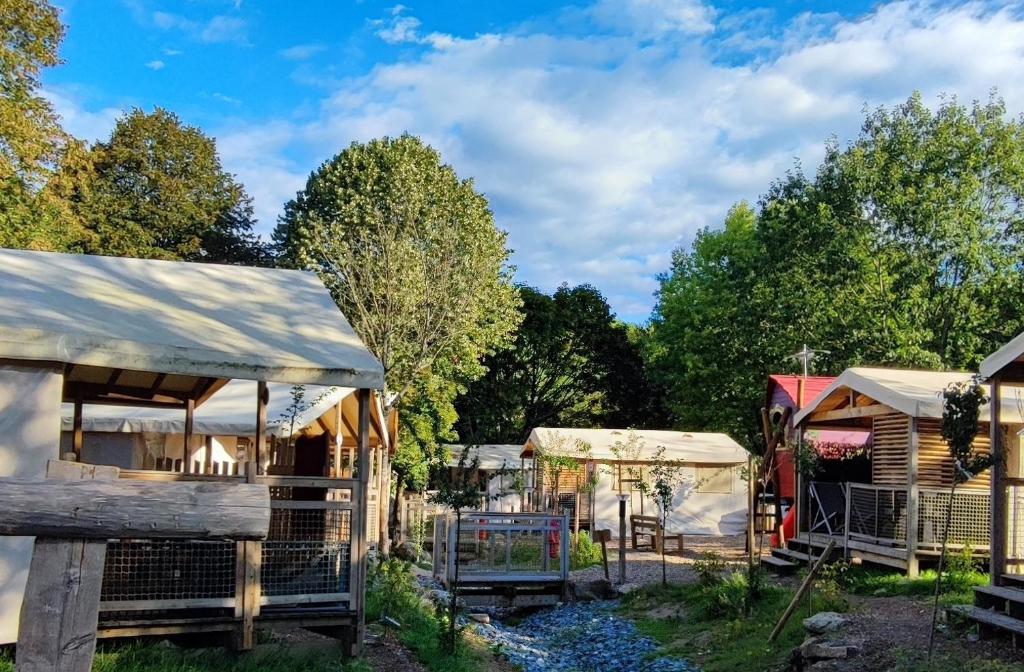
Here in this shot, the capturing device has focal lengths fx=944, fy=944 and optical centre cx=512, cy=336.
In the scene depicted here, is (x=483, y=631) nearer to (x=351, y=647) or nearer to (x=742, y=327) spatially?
(x=351, y=647)

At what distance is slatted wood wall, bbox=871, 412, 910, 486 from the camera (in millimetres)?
16391

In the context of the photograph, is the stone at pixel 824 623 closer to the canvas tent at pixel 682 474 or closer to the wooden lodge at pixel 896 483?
the wooden lodge at pixel 896 483

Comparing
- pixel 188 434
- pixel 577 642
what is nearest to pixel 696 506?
pixel 577 642

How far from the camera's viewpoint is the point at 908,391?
15203mm

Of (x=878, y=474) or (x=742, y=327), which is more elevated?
(x=742, y=327)

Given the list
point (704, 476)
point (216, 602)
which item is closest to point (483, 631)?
point (216, 602)

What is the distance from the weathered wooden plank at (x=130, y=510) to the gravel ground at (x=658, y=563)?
15.5 m

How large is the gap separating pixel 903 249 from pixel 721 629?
1915 cm

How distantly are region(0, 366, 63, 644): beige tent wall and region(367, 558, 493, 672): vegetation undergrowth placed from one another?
13.5 feet

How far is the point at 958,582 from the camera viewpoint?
13117mm

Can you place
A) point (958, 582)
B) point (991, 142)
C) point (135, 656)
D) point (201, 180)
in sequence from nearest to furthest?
point (135, 656) < point (958, 582) < point (991, 142) < point (201, 180)

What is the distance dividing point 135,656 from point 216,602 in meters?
0.75

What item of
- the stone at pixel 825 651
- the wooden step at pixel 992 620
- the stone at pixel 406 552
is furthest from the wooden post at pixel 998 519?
the stone at pixel 406 552

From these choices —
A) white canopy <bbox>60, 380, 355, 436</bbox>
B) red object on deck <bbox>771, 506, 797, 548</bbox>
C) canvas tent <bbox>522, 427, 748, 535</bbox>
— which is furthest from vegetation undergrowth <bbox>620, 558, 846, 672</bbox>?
canvas tent <bbox>522, 427, 748, 535</bbox>
